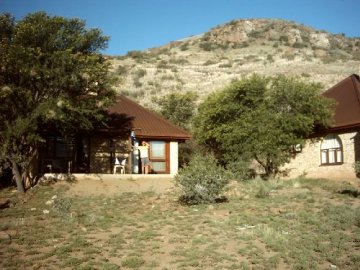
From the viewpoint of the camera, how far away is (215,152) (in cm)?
2652

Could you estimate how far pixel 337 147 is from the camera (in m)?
22.8

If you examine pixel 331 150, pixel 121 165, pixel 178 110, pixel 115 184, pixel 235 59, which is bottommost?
pixel 115 184

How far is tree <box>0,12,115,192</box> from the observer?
622 inches

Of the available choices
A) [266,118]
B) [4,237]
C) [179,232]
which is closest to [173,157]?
[266,118]

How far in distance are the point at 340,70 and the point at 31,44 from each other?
1788 inches

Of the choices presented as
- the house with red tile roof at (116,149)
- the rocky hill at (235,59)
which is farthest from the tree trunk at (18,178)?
the rocky hill at (235,59)

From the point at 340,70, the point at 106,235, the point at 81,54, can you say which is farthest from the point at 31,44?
the point at 340,70

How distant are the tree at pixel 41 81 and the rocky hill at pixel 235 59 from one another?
86.4 ft

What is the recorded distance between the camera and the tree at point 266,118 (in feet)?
72.7

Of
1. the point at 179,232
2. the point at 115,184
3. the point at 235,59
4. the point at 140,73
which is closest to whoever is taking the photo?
the point at 179,232

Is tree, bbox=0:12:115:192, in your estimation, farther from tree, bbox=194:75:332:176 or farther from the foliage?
the foliage

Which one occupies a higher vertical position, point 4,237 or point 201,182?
point 201,182

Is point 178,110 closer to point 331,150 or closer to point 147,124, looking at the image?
point 147,124

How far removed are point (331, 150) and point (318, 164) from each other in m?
1.10
